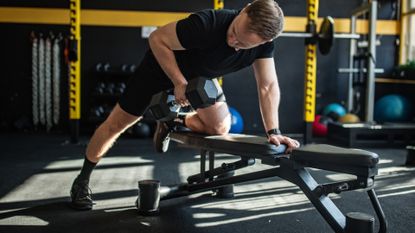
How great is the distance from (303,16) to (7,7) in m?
4.28

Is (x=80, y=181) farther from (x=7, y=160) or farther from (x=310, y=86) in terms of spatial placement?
(x=310, y=86)

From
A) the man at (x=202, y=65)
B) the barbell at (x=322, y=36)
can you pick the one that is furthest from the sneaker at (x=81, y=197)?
the barbell at (x=322, y=36)

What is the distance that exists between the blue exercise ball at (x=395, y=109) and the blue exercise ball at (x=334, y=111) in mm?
509

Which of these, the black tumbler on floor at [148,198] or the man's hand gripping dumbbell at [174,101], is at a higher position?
the man's hand gripping dumbbell at [174,101]

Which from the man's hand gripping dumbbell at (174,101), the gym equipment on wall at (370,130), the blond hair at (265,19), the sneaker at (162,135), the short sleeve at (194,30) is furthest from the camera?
the gym equipment on wall at (370,130)

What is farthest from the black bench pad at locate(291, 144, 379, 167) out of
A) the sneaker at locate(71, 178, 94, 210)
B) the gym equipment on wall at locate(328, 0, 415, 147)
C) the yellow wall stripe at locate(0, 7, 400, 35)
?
the yellow wall stripe at locate(0, 7, 400, 35)

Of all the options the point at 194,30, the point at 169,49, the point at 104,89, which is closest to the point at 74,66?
the point at 104,89

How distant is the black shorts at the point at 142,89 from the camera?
6.98 ft

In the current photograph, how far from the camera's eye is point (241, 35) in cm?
175

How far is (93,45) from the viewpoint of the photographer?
643 centimetres

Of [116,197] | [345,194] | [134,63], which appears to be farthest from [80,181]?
[134,63]

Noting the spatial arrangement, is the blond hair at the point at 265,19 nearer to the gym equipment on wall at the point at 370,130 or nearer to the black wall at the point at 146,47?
the gym equipment on wall at the point at 370,130

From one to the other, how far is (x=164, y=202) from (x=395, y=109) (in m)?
4.48

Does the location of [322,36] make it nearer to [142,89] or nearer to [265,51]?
[265,51]
